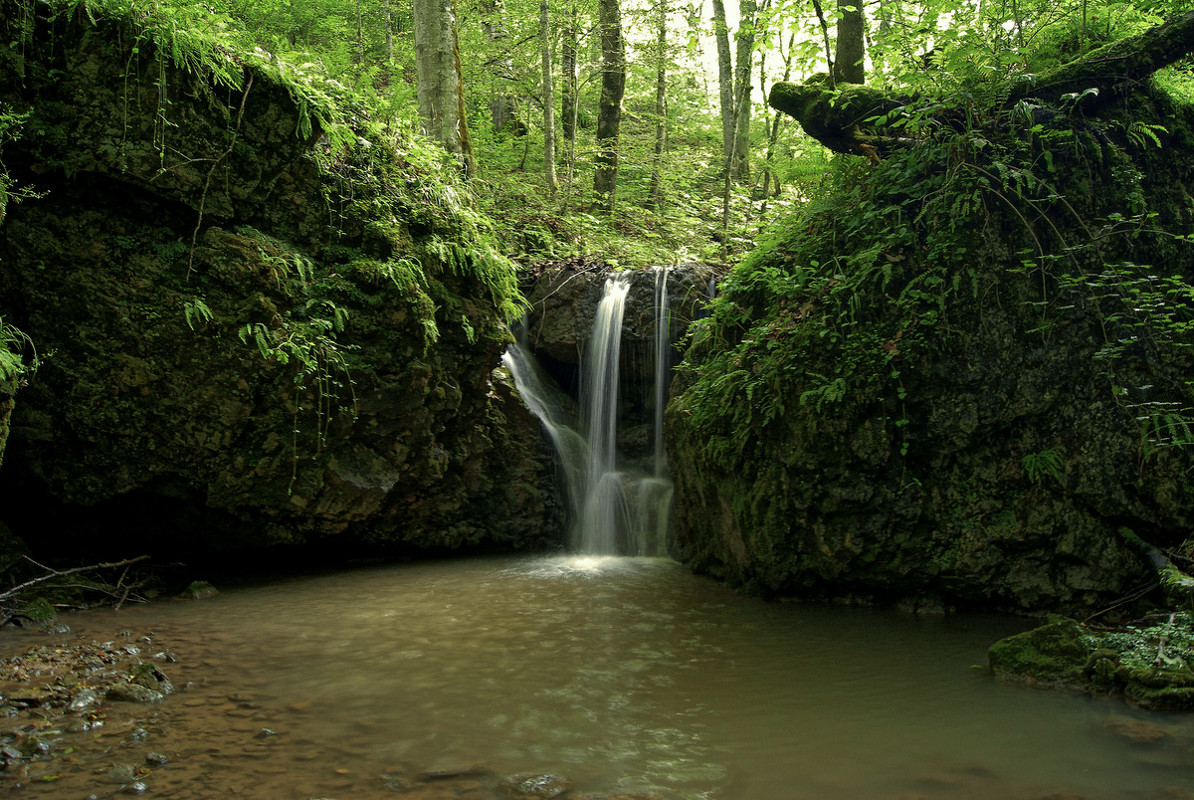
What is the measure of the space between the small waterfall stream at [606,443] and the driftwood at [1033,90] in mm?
3256

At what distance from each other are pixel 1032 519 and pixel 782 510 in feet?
6.12

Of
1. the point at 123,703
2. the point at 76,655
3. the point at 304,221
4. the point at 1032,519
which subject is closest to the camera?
the point at 123,703

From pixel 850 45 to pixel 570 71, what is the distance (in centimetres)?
929

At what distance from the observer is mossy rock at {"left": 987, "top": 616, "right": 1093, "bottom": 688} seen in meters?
4.01

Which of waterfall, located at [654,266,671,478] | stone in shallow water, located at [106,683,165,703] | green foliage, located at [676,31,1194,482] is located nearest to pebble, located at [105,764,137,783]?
stone in shallow water, located at [106,683,165,703]

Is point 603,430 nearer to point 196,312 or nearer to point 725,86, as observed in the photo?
point 196,312

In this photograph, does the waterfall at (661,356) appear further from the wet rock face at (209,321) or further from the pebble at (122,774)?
the pebble at (122,774)

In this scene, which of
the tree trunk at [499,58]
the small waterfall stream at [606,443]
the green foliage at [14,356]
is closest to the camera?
the green foliage at [14,356]

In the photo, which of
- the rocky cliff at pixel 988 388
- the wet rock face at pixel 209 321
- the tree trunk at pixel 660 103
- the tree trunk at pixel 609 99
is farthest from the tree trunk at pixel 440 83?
the tree trunk at pixel 660 103

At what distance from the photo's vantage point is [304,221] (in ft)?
23.1

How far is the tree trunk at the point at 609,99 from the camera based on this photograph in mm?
14203

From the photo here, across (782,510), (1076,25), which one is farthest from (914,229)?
(782,510)

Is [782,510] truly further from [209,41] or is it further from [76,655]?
[209,41]

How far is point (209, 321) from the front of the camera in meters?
6.19
